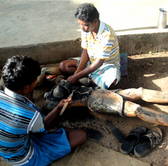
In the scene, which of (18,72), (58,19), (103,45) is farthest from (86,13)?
(58,19)

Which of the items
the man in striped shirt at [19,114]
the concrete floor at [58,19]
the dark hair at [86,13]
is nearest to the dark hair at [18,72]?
the man in striped shirt at [19,114]

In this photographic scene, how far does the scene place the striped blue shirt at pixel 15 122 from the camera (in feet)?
4.27

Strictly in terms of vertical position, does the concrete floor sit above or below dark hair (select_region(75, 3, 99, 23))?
below

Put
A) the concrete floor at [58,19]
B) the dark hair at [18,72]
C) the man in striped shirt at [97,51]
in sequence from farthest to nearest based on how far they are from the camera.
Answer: the concrete floor at [58,19], the man in striped shirt at [97,51], the dark hair at [18,72]

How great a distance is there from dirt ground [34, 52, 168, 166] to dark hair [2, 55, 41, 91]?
107 centimetres

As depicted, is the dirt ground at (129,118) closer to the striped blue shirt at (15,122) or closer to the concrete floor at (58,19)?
the concrete floor at (58,19)

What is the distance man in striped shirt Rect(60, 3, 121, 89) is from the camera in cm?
208

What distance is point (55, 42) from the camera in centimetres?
307

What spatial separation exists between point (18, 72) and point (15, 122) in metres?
0.36

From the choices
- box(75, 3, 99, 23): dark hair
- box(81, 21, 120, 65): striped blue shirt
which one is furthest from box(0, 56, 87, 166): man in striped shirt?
box(81, 21, 120, 65): striped blue shirt

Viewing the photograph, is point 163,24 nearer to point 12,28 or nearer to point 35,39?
point 35,39

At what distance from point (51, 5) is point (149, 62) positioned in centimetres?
280

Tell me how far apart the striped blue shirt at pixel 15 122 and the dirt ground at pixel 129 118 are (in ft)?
2.68

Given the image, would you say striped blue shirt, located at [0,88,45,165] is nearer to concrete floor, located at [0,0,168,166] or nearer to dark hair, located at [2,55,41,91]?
dark hair, located at [2,55,41,91]
